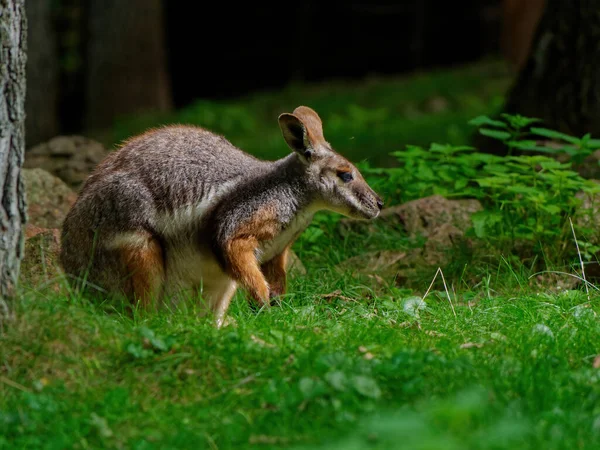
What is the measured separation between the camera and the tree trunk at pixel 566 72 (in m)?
9.27

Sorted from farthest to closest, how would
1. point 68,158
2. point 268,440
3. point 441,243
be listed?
point 68,158, point 441,243, point 268,440

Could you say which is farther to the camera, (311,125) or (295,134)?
(311,125)

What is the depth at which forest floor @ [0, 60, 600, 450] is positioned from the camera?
4043 mm

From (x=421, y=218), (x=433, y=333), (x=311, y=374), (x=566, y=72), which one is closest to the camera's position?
(x=311, y=374)

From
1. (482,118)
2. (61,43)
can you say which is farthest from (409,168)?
(61,43)

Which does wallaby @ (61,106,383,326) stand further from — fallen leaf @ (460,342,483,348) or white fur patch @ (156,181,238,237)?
fallen leaf @ (460,342,483,348)

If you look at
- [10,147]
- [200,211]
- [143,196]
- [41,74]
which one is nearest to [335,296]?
[200,211]

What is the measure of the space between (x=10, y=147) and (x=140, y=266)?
46.9 inches

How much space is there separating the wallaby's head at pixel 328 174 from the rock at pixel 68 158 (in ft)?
10.5

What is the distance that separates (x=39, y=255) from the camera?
629 centimetres

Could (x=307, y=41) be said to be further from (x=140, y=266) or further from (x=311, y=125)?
(x=140, y=266)

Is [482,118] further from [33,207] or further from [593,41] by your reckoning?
[33,207]

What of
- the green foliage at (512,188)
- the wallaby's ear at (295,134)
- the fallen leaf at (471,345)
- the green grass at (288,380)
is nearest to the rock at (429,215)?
the green foliage at (512,188)

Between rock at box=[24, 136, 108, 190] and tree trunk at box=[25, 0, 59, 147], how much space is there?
197 inches
